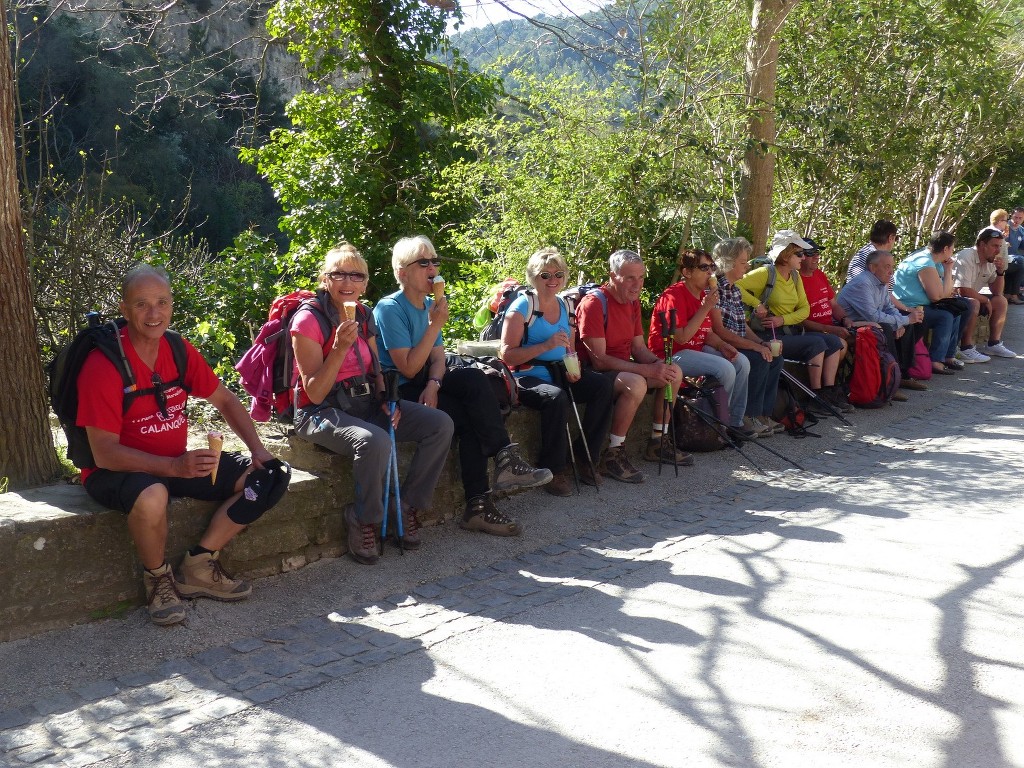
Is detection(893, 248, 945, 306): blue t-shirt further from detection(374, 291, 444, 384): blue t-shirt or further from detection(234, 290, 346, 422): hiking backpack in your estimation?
detection(234, 290, 346, 422): hiking backpack

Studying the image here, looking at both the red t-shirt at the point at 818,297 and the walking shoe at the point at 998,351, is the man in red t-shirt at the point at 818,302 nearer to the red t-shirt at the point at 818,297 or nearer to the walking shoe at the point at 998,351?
the red t-shirt at the point at 818,297

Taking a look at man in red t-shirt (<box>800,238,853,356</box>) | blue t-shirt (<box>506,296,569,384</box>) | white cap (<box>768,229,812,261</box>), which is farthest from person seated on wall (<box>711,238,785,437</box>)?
blue t-shirt (<box>506,296,569,384</box>)

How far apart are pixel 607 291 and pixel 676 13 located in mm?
4154

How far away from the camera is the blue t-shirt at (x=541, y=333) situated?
20.3ft

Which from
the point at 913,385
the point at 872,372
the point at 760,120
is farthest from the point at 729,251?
the point at 913,385

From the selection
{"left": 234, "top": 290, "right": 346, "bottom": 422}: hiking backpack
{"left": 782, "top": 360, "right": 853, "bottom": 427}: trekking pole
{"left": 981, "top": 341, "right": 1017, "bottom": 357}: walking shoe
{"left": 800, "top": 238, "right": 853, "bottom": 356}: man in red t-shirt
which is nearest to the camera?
{"left": 234, "top": 290, "right": 346, "bottom": 422}: hiking backpack

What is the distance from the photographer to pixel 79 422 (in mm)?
4008

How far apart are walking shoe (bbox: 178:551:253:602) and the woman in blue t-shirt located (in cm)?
231

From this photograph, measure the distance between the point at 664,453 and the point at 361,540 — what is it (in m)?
2.91

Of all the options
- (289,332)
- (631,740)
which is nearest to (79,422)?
(289,332)

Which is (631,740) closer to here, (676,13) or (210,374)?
(210,374)

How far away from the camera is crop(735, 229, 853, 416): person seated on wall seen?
8617 millimetres

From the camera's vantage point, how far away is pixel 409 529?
5.21 metres

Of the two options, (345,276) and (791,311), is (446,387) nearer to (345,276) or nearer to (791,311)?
(345,276)
